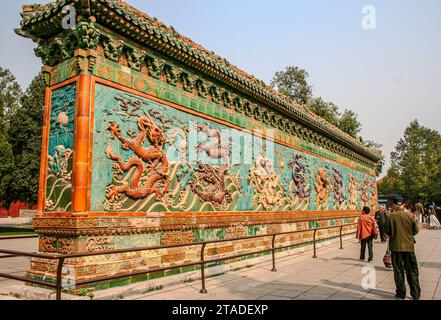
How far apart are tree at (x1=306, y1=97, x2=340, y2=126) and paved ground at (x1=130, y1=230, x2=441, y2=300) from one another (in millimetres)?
27477

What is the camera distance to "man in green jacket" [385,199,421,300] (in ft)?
19.0

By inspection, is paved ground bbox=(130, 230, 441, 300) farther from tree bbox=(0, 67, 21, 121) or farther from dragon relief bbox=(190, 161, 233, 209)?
tree bbox=(0, 67, 21, 121)

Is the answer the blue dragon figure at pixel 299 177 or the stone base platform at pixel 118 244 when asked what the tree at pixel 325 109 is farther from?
the stone base platform at pixel 118 244

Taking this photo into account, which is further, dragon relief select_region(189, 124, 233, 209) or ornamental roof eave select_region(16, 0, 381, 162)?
dragon relief select_region(189, 124, 233, 209)

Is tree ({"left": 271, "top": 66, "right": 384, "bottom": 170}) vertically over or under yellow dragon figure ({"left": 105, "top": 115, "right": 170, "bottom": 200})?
over

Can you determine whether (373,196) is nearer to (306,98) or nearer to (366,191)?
(366,191)

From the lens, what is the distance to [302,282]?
23.6 ft

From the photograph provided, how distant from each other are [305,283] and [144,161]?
13.2 feet

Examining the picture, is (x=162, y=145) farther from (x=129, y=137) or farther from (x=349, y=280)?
(x=349, y=280)

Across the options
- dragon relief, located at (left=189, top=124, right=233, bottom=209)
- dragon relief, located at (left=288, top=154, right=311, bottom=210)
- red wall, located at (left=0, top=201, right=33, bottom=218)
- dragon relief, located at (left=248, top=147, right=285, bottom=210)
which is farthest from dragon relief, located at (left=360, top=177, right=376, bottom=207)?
red wall, located at (left=0, top=201, right=33, bottom=218)

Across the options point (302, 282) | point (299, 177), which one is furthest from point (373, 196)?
point (302, 282)

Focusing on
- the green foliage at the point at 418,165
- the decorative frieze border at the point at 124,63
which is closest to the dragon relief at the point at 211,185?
the decorative frieze border at the point at 124,63

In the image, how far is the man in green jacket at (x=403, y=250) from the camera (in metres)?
5.79
